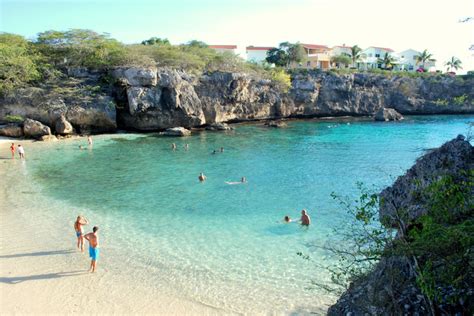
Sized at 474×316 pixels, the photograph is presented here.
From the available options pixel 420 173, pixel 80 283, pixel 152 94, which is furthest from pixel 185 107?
pixel 420 173

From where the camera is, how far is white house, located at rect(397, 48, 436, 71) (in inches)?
3201

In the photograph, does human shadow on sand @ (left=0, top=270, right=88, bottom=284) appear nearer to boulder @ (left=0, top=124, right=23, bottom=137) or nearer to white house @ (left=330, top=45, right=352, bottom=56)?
boulder @ (left=0, top=124, right=23, bottom=137)

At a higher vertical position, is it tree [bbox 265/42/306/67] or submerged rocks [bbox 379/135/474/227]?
tree [bbox 265/42/306/67]

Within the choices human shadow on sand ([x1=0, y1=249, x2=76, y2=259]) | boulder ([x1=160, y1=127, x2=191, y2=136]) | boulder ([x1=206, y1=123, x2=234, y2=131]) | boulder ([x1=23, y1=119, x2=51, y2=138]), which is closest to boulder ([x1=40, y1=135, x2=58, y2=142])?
boulder ([x1=23, y1=119, x2=51, y2=138])

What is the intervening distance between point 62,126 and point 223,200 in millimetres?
25291

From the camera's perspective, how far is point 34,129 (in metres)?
34.6

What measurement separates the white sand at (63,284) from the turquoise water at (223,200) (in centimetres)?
63

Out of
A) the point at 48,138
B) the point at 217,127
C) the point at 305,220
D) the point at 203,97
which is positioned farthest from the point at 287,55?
the point at 305,220

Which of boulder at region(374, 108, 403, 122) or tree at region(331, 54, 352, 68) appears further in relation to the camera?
tree at region(331, 54, 352, 68)

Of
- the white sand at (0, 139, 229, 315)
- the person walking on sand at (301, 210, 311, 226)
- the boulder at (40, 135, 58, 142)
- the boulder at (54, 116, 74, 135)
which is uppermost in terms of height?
the boulder at (54, 116, 74, 135)

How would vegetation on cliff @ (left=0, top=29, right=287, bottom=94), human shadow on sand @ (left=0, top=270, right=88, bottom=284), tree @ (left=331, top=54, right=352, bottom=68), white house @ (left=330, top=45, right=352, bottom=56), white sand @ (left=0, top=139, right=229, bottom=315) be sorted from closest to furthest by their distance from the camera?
white sand @ (left=0, top=139, right=229, bottom=315) → human shadow on sand @ (left=0, top=270, right=88, bottom=284) → vegetation on cliff @ (left=0, top=29, right=287, bottom=94) → tree @ (left=331, top=54, right=352, bottom=68) → white house @ (left=330, top=45, right=352, bottom=56)

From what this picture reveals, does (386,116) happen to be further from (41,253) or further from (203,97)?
(41,253)

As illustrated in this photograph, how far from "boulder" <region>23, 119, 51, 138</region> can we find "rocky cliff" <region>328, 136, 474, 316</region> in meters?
35.4

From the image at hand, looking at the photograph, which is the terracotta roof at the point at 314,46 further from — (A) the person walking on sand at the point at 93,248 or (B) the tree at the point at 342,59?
(A) the person walking on sand at the point at 93,248
